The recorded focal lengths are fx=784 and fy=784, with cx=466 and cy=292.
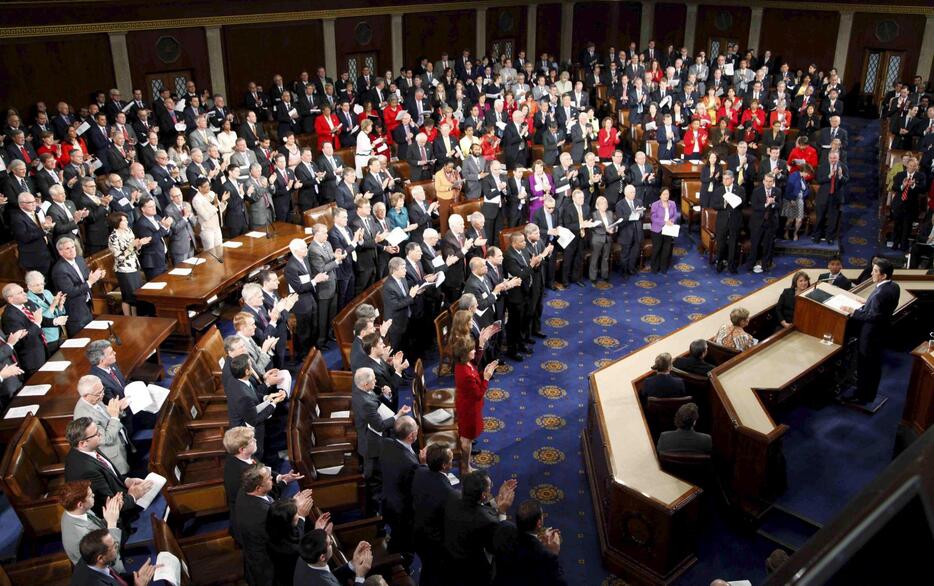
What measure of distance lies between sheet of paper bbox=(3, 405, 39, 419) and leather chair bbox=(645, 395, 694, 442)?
506 cm

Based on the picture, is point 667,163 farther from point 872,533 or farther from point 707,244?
point 872,533

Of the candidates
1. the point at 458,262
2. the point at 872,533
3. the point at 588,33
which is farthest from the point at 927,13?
the point at 872,533

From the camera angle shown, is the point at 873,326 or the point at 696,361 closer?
the point at 696,361

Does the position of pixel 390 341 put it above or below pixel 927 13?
below

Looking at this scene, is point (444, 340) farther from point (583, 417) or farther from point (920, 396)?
point (920, 396)

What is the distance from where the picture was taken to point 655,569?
5641 mm

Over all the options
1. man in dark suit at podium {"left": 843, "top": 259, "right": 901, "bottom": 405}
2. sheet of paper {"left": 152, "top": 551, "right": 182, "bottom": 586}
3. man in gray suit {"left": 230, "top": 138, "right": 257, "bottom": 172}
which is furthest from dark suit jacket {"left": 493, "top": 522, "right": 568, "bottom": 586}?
man in gray suit {"left": 230, "top": 138, "right": 257, "bottom": 172}

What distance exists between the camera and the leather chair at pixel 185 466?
5.40 metres

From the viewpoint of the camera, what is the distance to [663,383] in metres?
6.52

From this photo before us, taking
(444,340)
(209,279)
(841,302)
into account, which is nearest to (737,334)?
(841,302)

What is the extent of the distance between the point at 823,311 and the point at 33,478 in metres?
6.91

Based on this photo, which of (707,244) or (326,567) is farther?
(707,244)

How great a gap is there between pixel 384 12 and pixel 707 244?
37.2 ft

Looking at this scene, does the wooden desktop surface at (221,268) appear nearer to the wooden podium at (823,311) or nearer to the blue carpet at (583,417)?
the blue carpet at (583,417)
